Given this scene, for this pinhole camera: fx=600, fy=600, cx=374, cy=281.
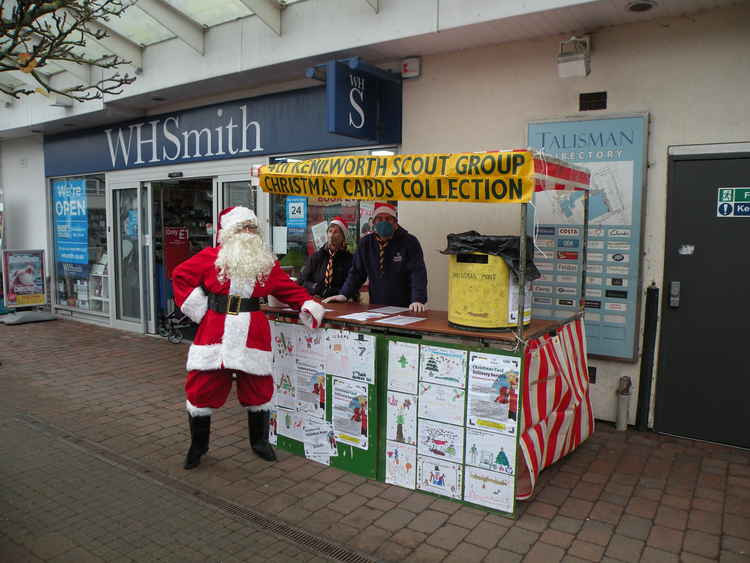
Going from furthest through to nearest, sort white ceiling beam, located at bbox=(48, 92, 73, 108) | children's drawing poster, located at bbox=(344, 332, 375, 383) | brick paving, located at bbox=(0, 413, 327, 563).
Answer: white ceiling beam, located at bbox=(48, 92, 73, 108) < children's drawing poster, located at bbox=(344, 332, 375, 383) < brick paving, located at bbox=(0, 413, 327, 563)

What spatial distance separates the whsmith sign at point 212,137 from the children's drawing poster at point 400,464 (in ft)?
11.5

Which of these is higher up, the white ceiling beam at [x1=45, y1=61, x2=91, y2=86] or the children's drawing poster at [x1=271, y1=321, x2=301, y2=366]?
the white ceiling beam at [x1=45, y1=61, x2=91, y2=86]

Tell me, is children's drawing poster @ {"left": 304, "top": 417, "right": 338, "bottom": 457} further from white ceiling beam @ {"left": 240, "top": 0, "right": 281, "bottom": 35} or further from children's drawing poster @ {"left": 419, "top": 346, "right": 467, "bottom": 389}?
white ceiling beam @ {"left": 240, "top": 0, "right": 281, "bottom": 35}

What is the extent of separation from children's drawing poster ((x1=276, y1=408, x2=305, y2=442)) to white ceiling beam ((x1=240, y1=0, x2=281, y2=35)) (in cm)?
426

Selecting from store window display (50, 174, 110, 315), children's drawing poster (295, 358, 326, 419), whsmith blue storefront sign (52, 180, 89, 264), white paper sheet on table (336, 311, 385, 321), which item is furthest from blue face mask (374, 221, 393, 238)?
whsmith blue storefront sign (52, 180, 89, 264)

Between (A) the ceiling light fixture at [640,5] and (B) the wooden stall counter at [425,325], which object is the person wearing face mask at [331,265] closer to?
(B) the wooden stall counter at [425,325]

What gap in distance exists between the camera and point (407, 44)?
5.90 metres


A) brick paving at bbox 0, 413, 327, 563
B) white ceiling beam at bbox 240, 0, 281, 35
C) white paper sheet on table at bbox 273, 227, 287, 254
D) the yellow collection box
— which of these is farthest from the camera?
white paper sheet on table at bbox 273, 227, 287, 254

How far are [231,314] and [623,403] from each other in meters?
3.38

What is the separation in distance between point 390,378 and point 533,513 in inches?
48.5

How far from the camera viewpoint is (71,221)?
36.8ft

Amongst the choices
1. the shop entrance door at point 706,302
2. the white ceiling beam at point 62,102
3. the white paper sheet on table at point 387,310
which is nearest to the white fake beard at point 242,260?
the white paper sheet on table at point 387,310

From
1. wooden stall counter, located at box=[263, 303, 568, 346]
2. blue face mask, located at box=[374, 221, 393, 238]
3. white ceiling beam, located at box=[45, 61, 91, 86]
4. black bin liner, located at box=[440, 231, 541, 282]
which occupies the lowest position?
wooden stall counter, located at box=[263, 303, 568, 346]

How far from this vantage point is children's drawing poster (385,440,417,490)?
4.04 meters
